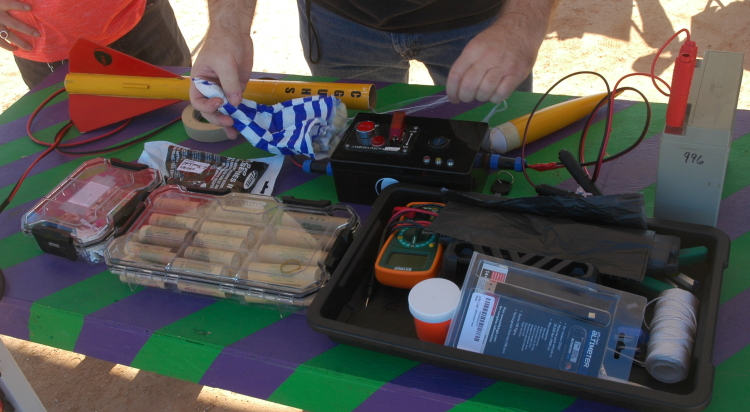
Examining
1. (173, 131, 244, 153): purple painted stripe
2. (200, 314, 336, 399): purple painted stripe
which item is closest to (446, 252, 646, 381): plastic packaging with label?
(200, 314, 336, 399): purple painted stripe

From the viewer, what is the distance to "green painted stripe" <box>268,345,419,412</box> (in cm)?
76

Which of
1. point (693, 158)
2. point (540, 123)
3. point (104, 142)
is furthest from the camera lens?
point (104, 142)

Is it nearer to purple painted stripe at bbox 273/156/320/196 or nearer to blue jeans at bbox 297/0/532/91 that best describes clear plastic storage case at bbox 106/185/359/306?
purple painted stripe at bbox 273/156/320/196

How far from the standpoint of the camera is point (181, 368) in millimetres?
877

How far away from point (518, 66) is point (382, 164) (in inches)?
12.6

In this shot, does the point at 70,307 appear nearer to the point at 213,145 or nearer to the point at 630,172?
the point at 213,145

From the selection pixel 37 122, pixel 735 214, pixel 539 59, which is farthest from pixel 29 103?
pixel 539 59

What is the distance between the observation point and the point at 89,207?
105 centimetres

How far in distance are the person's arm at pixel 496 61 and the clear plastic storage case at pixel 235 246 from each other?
321 millimetres

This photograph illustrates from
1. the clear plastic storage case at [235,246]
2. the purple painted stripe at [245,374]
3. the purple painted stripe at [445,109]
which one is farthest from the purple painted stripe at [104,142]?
the purple painted stripe at [245,374]

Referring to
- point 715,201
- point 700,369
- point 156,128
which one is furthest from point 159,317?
point 715,201

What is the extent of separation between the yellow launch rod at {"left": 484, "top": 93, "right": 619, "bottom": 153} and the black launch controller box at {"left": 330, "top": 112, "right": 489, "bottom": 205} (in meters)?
0.07

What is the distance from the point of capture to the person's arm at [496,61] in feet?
3.36

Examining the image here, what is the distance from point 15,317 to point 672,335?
1011mm
